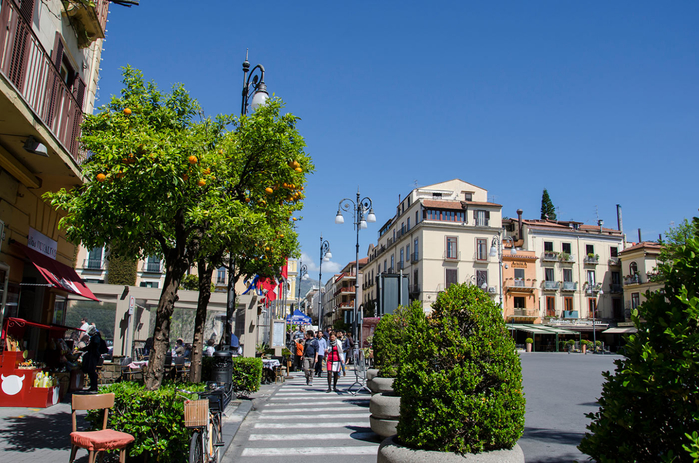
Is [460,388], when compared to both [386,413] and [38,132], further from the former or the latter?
[38,132]

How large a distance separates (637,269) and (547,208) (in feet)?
78.4

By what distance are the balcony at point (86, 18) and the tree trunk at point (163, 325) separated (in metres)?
→ 6.42

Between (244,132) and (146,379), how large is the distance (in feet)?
13.3

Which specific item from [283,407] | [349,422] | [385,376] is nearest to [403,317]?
[385,376]

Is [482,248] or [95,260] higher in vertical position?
[482,248]

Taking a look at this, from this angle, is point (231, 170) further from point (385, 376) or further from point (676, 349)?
point (676, 349)

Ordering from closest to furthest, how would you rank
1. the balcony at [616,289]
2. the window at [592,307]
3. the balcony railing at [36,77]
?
the balcony railing at [36,77] → the window at [592,307] → the balcony at [616,289]

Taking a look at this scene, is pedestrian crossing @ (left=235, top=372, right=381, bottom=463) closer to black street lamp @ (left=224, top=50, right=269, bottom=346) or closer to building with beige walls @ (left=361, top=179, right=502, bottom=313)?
black street lamp @ (left=224, top=50, right=269, bottom=346)

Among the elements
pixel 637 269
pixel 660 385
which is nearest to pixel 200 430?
pixel 660 385

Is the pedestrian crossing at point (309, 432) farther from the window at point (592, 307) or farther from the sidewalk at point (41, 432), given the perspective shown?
the window at point (592, 307)

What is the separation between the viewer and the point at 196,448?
5566 millimetres

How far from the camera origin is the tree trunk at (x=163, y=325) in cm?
684

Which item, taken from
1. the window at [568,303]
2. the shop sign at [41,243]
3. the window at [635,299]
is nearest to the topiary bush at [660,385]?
the shop sign at [41,243]

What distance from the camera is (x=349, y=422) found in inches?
391
